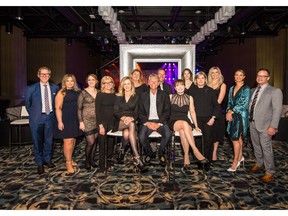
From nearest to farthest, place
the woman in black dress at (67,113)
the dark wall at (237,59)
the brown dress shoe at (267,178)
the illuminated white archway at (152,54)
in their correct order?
the brown dress shoe at (267,178), the woman in black dress at (67,113), the illuminated white archway at (152,54), the dark wall at (237,59)

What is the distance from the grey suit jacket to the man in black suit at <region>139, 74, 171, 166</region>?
1296mm

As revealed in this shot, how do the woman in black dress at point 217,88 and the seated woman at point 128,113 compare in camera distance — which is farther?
the woman in black dress at point 217,88

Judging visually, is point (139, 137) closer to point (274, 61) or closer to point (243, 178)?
point (243, 178)

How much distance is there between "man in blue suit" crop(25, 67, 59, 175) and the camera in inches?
159

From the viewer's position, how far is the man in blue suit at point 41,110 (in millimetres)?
4039

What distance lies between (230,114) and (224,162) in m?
1.09

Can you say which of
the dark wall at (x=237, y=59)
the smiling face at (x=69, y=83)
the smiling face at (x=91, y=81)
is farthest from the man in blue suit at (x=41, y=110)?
the dark wall at (x=237, y=59)

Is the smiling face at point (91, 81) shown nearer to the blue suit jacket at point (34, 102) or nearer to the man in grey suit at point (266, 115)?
the blue suit jacket at point (34, 102)

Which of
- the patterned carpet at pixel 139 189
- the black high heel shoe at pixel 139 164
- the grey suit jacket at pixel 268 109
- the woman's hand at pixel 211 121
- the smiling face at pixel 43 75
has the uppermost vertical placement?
the smiling face at pixel 43 75

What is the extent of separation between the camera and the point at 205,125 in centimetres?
415

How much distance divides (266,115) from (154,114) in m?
1.64

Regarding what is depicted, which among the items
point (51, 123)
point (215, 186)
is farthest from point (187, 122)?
point (51, 123)

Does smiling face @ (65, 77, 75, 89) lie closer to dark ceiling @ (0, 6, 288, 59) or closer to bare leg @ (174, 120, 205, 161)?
bare leg @ (174, 120, 205, 161)

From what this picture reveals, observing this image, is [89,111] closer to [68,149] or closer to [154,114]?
[68,149]
